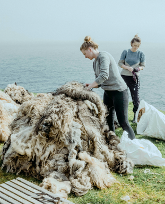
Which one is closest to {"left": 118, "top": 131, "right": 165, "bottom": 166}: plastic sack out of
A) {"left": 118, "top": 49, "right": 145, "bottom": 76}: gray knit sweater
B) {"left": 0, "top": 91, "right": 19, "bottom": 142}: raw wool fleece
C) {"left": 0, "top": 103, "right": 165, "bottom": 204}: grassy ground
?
{"left": 0, "top": 103, "right": 165, "bottom": 204}: grassy ground

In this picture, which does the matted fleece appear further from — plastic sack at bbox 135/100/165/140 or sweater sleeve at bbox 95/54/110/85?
plastic sack at bbox 135/100/165/140

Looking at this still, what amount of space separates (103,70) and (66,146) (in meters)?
1.30

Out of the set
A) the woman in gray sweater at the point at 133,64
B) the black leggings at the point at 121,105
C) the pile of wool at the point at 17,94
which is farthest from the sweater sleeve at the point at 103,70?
the pile of wool at the point at 17,94

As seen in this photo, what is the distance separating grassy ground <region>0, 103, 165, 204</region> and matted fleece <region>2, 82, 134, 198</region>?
0.08m

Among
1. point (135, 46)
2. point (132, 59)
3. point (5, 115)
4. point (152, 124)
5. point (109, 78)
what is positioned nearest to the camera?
point (109, 78)

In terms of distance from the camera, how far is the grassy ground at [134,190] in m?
2.51

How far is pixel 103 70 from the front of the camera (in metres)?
3.36

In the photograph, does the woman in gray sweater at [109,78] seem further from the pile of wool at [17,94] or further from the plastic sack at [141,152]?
the pile of wool at [17,94]

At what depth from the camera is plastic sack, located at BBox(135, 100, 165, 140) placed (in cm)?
443

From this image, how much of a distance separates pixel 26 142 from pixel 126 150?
157 centimetres

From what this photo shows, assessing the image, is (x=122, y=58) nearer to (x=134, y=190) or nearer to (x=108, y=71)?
(x=108, y=71)

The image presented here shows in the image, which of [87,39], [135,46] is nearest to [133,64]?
[135,46]

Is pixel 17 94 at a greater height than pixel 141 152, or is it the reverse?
pixel 17 94

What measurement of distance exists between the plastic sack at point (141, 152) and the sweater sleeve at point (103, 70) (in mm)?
1027
